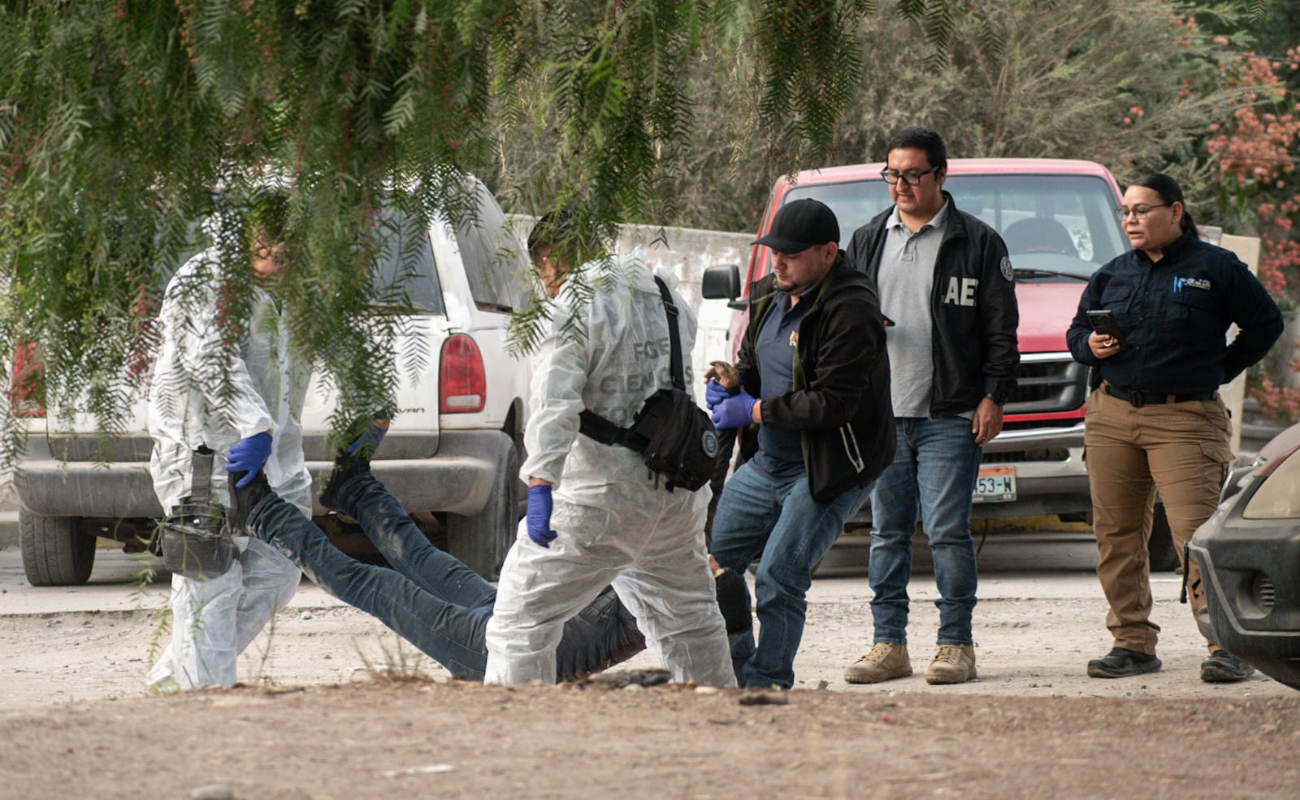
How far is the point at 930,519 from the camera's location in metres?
6.09

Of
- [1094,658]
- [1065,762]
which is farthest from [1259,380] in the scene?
[1065,762]

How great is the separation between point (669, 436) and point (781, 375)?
3.15 feet

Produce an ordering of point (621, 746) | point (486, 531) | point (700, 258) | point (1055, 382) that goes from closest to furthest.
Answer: point (621, 746), point (486, 531), point (1055, 382), point (700, 258)

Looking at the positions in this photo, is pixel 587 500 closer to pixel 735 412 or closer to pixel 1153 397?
pixel 735 412

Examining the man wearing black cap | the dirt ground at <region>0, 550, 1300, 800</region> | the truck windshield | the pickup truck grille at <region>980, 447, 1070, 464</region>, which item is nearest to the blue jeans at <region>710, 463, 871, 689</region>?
the man wearing black cap

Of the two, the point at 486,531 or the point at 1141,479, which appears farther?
the point at 486,531

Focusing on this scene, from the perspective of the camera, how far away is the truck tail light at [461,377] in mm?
8094

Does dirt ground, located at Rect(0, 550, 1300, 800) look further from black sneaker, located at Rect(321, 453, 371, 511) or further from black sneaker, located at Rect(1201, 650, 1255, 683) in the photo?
black sneaker, located at Rect(1201, 650, 1255, 683)

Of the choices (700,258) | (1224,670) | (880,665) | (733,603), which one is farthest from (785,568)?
(700,258)

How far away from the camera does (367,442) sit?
4.11 m

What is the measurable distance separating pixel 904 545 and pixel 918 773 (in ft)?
9.74

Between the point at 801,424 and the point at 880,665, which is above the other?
the point at 801,424

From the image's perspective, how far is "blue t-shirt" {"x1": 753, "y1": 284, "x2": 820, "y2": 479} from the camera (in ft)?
18.1

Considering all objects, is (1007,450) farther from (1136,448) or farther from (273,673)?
(273,673)
